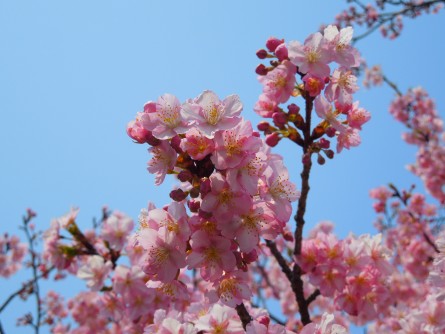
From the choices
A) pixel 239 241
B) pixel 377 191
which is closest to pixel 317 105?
pixel 239 241

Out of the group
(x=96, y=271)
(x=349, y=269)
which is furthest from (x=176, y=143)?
(x=96, y=271)

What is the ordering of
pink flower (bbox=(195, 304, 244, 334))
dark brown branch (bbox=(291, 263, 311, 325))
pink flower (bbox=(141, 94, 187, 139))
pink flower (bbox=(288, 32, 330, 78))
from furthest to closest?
dark brown branch (bbox=(291, 263, 311, 325))
pink flower (bbox=(288, 32, 330, 78))
pink flower (bbox=(195, 304, 244, 334))
pink flower (bbox=(141, 94, 187, 139))

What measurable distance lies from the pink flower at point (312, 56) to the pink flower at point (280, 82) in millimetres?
99

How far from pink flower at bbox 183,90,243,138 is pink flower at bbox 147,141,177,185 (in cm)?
18

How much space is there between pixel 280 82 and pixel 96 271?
281 centimetres

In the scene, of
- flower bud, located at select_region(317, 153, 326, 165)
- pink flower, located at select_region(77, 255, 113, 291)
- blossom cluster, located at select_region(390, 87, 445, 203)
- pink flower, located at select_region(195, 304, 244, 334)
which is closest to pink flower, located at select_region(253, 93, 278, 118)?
flower bud, located at select_region(317, 153, 326, 165)

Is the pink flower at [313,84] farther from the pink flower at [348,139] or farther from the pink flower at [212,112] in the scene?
the pink flower at [212,112]

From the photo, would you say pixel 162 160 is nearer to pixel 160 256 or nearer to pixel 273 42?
pixel 160 256

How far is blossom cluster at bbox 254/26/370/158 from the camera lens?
233 cm

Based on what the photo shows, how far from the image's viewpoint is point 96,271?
4.09 metres

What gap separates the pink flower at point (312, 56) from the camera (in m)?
2.31

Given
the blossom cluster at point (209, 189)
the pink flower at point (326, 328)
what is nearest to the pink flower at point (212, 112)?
the blossom cluster at point (209, 189)

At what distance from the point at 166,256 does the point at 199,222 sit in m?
0.22

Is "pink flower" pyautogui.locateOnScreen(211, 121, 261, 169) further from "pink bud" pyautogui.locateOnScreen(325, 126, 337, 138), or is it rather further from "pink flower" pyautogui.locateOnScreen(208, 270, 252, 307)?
"pink bud" pyautogui.locateOnScreen(325, 126, 337, 138)
